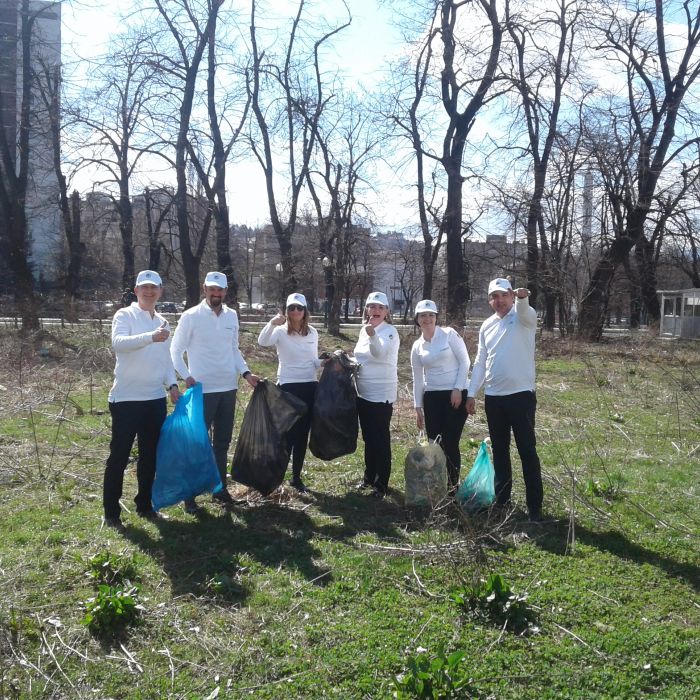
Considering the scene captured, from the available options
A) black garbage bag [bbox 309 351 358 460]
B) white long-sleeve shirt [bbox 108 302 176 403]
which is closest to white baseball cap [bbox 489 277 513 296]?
black garbage bag [bbox 309 351 358 460]

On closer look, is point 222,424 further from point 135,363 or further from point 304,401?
point 135,363

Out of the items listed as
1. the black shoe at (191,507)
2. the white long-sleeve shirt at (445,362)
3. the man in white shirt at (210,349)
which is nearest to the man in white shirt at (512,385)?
the white long-sleeve shirt at (445,362)

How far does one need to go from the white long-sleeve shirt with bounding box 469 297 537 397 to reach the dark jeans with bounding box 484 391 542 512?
2.8 inches

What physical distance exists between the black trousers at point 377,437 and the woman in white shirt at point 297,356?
43 centimetres

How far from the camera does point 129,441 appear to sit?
450 cm

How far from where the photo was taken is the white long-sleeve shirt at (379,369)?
16.9 feet

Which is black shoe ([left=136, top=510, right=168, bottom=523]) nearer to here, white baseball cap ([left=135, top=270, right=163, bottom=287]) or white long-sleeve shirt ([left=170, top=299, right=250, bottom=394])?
white long-sleeve shirt ([left=170, top=299, right=250, bottom=394])

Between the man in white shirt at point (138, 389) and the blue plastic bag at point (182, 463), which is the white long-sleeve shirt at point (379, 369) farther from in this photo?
the man in white shirt at point (138, 389)

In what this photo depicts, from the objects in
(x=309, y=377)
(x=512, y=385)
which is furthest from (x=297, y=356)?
(x=512, y=385)

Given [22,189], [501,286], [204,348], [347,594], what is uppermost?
[22,189]

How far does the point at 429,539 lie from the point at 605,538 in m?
1.19

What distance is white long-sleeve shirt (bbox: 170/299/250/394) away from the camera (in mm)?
4914

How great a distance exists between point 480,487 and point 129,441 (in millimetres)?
2445

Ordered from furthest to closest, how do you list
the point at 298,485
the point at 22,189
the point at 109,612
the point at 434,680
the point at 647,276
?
the point at 647,276 → the point at 22,189 → the point at 298,485 → the point at 109,612 → the point at 434,680
